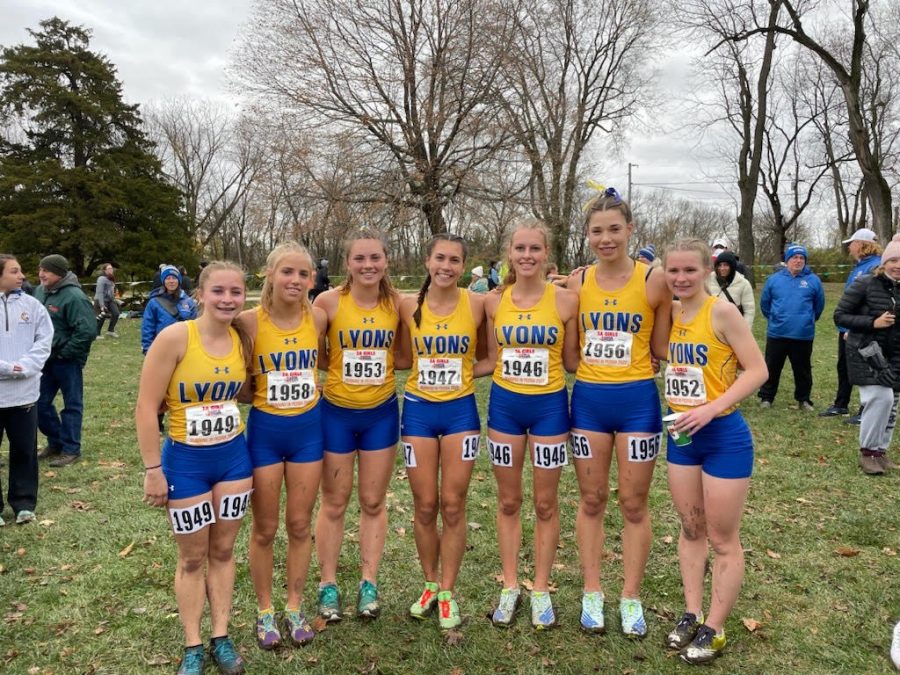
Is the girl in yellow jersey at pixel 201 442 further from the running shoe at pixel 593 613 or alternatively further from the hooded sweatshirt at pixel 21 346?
the hooded sweatshirt at pixel 21 346

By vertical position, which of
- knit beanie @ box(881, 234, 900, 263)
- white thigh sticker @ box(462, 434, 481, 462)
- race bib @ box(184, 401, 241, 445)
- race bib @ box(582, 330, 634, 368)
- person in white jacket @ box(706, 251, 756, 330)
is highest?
knit beanie @ box(881, 234, 900, 263)

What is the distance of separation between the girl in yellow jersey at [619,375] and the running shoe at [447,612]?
735mm

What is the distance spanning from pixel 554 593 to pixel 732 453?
1.49 m

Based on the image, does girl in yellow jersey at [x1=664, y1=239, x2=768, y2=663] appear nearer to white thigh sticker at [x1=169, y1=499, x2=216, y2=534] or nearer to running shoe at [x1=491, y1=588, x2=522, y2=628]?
running shoe at [x1=491, y1=588, x2=522, y2=628]

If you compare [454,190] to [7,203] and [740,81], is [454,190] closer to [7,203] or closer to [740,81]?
[740,81]

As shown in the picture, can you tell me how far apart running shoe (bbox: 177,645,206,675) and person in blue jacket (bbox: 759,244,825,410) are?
7219 millimetres

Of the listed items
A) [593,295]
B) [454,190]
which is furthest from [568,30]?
[593,295]

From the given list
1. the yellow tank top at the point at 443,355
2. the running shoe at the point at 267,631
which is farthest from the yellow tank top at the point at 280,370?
the running shoe at the point at 267,631

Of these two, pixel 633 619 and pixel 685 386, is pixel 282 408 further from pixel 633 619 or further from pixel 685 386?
pixel 633 619

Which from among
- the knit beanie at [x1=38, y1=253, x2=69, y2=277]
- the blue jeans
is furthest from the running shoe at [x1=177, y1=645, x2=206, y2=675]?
the knit beanie at [x1=38, y1=253, x2=69, y2=277]

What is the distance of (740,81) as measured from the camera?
2444 cm

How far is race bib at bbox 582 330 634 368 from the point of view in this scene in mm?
2986

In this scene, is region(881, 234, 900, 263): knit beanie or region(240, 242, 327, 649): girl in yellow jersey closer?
region(240, 242, 327, 649): girl in yellow jersey

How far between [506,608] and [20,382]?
160 inches
